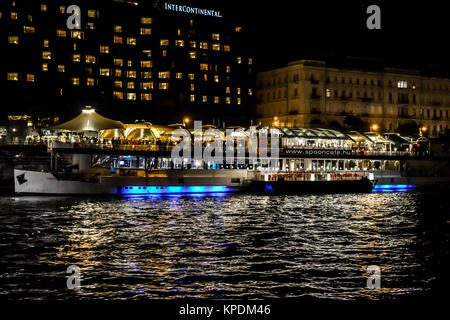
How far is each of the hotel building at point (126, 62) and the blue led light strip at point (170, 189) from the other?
51.0 metres

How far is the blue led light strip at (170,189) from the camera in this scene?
56719mm

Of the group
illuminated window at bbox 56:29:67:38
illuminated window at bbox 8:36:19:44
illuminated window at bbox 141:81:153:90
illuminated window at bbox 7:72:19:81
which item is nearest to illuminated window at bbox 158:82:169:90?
illuminated window at bbox 141:81:153:90

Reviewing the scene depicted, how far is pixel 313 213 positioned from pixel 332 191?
78.8 feet

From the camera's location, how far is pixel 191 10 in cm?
12469

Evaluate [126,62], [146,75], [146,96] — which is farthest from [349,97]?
[126,62]

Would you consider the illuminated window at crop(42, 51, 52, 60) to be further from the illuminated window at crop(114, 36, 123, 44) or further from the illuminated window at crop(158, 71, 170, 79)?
the illuminated window at crop(158, 71, 170, 79)

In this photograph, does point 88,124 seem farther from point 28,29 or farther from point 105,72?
point 105,72

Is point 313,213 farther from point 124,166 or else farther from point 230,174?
point 124,166

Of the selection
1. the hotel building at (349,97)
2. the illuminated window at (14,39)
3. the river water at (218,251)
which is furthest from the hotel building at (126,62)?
the river water at (218,251)

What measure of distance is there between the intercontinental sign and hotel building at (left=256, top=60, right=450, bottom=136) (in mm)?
19397

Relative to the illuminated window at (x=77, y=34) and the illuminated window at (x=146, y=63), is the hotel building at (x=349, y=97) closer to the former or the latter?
the illuminated window at (x=146, y=63)

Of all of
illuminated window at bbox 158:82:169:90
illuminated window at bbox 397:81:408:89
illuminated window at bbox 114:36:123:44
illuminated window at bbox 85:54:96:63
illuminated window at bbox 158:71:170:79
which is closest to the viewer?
illuminated window at bbox 85:54:96:63

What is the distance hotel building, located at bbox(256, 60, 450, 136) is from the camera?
10438 centimetres

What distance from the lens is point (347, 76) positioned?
358ft
